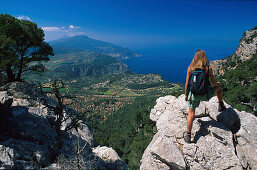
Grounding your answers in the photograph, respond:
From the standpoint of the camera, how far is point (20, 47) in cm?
962

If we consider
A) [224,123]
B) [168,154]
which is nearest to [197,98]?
[224,123]

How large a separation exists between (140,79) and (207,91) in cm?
17935

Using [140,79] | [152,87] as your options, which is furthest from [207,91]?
[140,79]

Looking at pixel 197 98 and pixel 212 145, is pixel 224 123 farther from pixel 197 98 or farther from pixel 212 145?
pixel 197 98

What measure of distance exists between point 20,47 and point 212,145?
13.9m

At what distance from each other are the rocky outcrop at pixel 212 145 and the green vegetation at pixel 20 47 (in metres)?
9.83

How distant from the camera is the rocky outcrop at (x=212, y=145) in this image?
6.07 metres

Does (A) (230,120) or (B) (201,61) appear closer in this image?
(B) (201,61)

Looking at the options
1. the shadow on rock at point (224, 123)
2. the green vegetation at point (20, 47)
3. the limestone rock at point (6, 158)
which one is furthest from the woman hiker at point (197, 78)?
the green vegetation at point (20, 47)

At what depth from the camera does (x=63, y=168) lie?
14.9 feet

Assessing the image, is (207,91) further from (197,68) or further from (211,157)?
(211,157)

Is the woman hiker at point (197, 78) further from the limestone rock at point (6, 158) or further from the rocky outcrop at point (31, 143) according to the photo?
the limestone rock at point (6, 158)

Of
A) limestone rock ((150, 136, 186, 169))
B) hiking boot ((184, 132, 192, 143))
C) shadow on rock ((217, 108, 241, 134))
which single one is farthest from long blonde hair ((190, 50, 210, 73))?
limestone rock ((150, 136, 186, 169))

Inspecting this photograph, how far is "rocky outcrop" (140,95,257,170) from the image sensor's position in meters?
6.07
